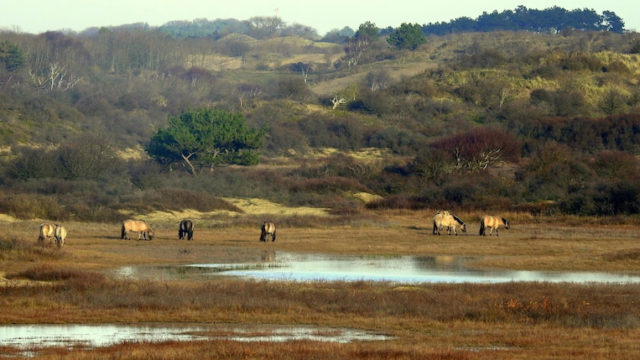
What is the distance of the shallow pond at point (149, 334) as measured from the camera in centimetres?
1983

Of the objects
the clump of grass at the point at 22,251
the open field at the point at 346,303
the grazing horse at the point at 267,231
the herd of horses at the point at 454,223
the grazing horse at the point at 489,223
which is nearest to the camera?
the open field at the point at 346,303

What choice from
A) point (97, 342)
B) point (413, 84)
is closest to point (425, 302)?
point (97, 342)

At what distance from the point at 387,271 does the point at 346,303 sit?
9507 millimetres

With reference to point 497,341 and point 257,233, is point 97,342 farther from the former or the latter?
point 257,233

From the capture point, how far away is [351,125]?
95.6 metres

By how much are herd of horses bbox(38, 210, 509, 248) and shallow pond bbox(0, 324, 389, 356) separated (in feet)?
52.1

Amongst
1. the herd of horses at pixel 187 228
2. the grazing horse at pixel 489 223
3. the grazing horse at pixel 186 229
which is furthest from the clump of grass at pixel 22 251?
the grazing horse at pixel 489 223

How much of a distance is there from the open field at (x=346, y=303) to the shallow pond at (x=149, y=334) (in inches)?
24.7

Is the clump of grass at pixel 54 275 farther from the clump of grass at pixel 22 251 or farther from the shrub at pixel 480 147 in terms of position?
the shrub at pixel 480 147

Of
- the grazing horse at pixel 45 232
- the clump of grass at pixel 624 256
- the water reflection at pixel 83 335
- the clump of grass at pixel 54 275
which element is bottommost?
the grazing horse at pixel 45 232

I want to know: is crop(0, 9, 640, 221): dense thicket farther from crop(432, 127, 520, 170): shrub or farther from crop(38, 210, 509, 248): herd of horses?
crop(38, 210, 509, 248): herd of horses

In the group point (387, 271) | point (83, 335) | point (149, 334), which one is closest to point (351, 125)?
point (387, 271)

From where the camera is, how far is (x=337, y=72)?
157500 mm

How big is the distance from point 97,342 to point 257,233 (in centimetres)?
3005
